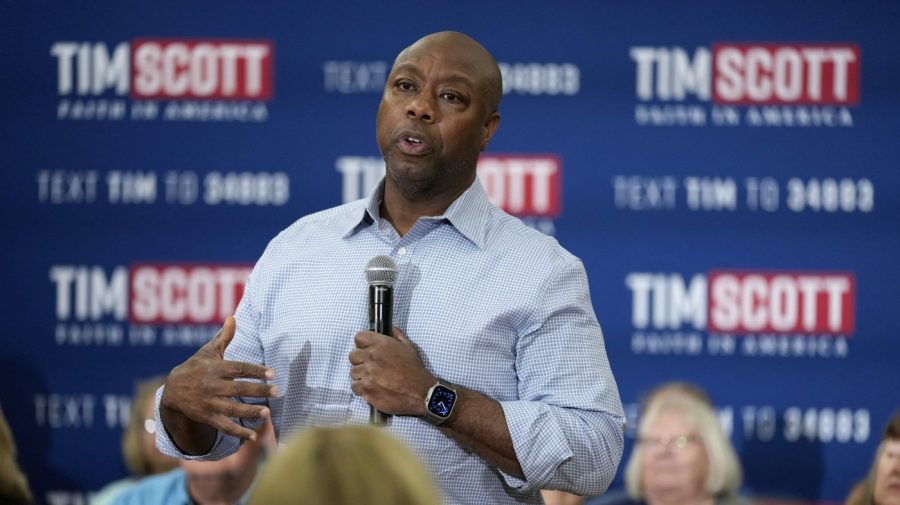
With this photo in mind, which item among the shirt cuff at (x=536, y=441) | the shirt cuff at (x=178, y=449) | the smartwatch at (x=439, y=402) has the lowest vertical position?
the shirt cuff at (x=178, y=449)

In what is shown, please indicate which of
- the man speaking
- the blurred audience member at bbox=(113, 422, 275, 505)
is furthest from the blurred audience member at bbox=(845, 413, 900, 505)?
the man speaking

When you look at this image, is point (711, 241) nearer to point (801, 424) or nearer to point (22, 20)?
point (801, 424)

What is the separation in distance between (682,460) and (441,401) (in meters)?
2.21

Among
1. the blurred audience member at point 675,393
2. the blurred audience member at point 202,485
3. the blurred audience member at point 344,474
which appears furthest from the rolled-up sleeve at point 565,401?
the blurred audience member at point 675,393

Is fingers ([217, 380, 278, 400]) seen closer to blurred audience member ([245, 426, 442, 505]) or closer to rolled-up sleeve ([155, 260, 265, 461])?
rolled-up sleeve ([155, 260, 265, 461])

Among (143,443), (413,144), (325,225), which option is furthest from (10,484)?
(413,144)

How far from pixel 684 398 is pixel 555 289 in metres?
2.22

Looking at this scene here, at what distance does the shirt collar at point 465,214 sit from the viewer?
210 centimetres

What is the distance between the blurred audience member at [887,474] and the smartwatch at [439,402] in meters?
2.28

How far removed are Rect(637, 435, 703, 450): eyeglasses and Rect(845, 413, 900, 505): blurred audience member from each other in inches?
20.2

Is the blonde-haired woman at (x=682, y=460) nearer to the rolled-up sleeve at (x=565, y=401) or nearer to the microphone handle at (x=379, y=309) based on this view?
the rolled-up sleeve at (x=565, y=401)

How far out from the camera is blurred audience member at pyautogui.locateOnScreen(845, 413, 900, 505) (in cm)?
373

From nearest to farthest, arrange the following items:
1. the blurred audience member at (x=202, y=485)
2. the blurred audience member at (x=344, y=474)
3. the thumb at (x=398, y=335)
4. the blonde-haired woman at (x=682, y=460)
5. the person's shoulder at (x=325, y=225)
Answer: the blurred audience member at (x=344, y=474) < the thumb at (x=398, y=335) < the person's shoulder at (x=325, y=225) < the blurred audience member at (x=202, y=485) < the blonde-haired woman at (x=682, y=460)

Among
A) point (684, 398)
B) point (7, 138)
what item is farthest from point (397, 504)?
point (7, 138)
